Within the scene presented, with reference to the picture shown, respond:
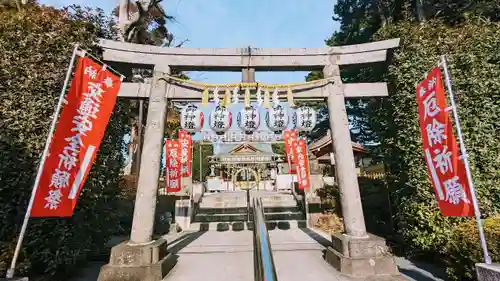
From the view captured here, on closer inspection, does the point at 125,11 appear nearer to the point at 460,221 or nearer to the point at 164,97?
the point at 164,97

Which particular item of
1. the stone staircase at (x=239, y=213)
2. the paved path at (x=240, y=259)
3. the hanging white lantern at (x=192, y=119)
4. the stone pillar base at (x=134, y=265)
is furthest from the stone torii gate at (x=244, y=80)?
the stone staircase at (x=239, y=213)

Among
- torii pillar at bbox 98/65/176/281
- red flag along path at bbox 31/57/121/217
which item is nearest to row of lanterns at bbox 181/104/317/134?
torii pillar at bbox 98/65/176/281

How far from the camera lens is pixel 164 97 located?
6.39 m

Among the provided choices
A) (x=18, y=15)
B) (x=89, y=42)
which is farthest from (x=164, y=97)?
(x=18, y=15)

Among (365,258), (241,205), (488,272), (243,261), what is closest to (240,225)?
(241,205)

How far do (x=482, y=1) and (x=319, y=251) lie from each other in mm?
16071

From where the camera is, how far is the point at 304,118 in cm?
711

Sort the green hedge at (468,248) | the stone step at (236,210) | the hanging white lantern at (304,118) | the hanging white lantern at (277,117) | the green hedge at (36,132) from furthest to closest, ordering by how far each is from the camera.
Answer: the stone step at (236,210) < the hanging white lantern at (304,118) < the hanging white lantern at (277,117) < the green hedge at (36,132) < the green hedge at (468,248)

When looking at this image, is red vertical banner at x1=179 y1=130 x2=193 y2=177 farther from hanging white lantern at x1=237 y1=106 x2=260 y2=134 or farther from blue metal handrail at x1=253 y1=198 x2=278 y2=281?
blue metal handrail at x1=253 y1=198 x2=278 y2=281

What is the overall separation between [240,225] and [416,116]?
8.17 m

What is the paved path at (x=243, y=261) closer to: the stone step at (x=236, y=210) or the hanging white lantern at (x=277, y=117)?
the hanging white lantern at (x=277, y=117)

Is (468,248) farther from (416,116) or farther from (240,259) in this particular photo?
(240,259)

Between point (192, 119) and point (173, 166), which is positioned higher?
point (192, 119)

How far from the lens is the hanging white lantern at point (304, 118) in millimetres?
7058
